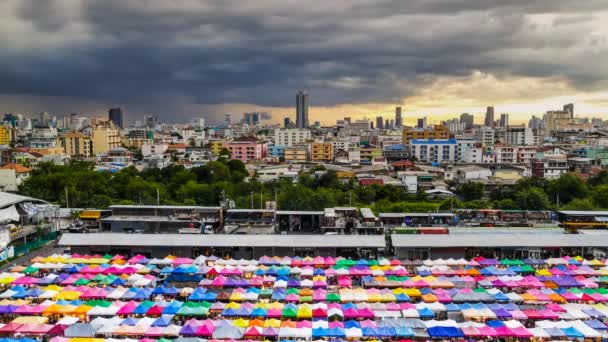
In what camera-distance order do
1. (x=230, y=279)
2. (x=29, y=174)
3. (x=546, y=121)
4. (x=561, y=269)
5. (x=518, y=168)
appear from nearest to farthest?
(x=230, y=279) → (x=561, y=269) → (x=29, y=174) → (x=518, y=168) → (x=546, y=121)

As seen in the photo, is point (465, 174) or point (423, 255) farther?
point (465, 174)

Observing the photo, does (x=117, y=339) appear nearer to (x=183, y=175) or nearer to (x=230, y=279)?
(x=230, y=279)

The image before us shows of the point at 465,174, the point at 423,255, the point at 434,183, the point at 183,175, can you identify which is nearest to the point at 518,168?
the point at 465,174

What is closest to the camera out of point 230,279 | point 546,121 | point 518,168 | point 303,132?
point 230,279

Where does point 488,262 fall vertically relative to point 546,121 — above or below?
below

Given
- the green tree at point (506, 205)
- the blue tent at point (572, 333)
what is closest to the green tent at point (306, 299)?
the blue tent at point (572, 333)

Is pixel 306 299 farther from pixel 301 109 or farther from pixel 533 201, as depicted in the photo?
pixel 301 109

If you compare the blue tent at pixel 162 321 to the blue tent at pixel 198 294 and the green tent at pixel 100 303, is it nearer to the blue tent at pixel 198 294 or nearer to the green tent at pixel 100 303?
the blue tent at pixel 198 294
